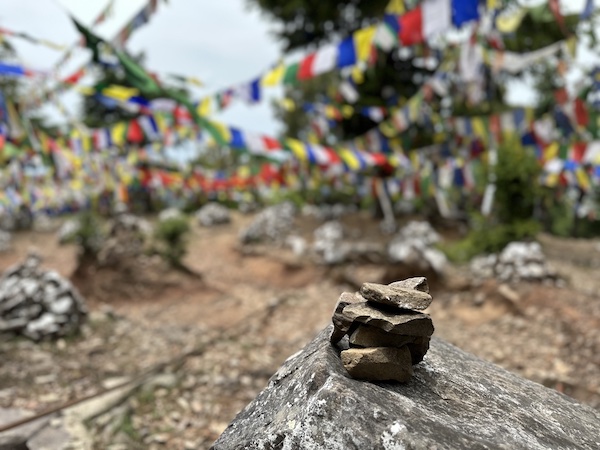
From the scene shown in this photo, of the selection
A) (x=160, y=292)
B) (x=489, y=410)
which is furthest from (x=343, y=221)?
(x=489, y=410)

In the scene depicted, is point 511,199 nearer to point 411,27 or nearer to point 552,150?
point 552,150

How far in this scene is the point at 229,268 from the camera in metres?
12.0

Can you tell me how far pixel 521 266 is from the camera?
7.87 m

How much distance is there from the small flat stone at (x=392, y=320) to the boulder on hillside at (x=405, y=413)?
208 mm

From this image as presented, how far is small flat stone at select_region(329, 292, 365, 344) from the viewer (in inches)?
70.8

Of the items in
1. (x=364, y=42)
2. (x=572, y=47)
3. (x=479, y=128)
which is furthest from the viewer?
(x=479, y=128)

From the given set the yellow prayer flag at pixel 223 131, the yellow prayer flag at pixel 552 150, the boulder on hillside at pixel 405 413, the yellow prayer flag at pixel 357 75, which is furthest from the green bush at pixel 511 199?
A: the boulder on hillside at pixel 405 413

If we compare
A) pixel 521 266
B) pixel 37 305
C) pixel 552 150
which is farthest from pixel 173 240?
pixel 552 150

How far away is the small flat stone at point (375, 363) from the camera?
1.63 m

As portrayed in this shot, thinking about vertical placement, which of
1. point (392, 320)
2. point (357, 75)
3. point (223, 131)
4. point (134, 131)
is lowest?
point (392, 320)

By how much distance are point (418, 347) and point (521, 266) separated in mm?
7005

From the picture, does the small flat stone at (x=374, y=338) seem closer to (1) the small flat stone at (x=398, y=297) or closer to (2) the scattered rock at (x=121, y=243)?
(1) the small flat stone at (x=398, y=297)

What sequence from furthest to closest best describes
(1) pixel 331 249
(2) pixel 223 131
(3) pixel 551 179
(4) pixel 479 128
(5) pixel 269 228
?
1. (5) pixel 269 228
2. (3) pixel 551 179
3. (4) pixel 479 128
4. (1) pixel 331 249
5. (2) pixel 223 131

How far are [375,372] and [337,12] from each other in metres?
15.5
